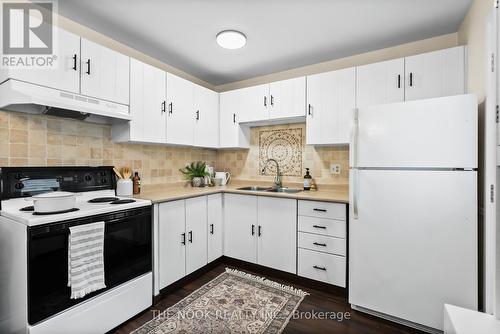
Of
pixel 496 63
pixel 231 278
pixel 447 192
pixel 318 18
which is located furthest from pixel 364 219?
pixel 318 18

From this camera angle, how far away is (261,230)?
2533mm

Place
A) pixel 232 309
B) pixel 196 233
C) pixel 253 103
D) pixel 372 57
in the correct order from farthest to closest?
pixel 253 103 < pixel 372 57 < pixel 196 233 < pixel 232 309

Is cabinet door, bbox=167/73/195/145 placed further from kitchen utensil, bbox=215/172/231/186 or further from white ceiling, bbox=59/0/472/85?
kitchen utensil, bbox=215/172/231/186

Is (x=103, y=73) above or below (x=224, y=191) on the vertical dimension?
above

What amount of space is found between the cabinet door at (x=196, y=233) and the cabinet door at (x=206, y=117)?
0.80 meters

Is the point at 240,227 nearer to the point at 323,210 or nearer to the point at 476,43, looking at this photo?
the point at 323,210

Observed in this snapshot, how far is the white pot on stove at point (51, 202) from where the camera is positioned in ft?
4.60

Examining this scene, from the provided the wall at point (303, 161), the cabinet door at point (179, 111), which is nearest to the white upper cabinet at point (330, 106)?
the wall at point (303, 161)

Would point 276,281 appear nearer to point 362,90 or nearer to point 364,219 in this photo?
point 364,219

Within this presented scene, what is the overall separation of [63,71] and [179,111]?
108cm

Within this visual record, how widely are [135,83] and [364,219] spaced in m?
2.33

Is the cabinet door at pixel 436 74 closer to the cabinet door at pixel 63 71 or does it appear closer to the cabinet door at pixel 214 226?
the cabinet door at pixel 214 226

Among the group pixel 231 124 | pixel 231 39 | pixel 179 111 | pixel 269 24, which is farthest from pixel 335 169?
pixel 179 111

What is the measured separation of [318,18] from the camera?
197 centimetres
